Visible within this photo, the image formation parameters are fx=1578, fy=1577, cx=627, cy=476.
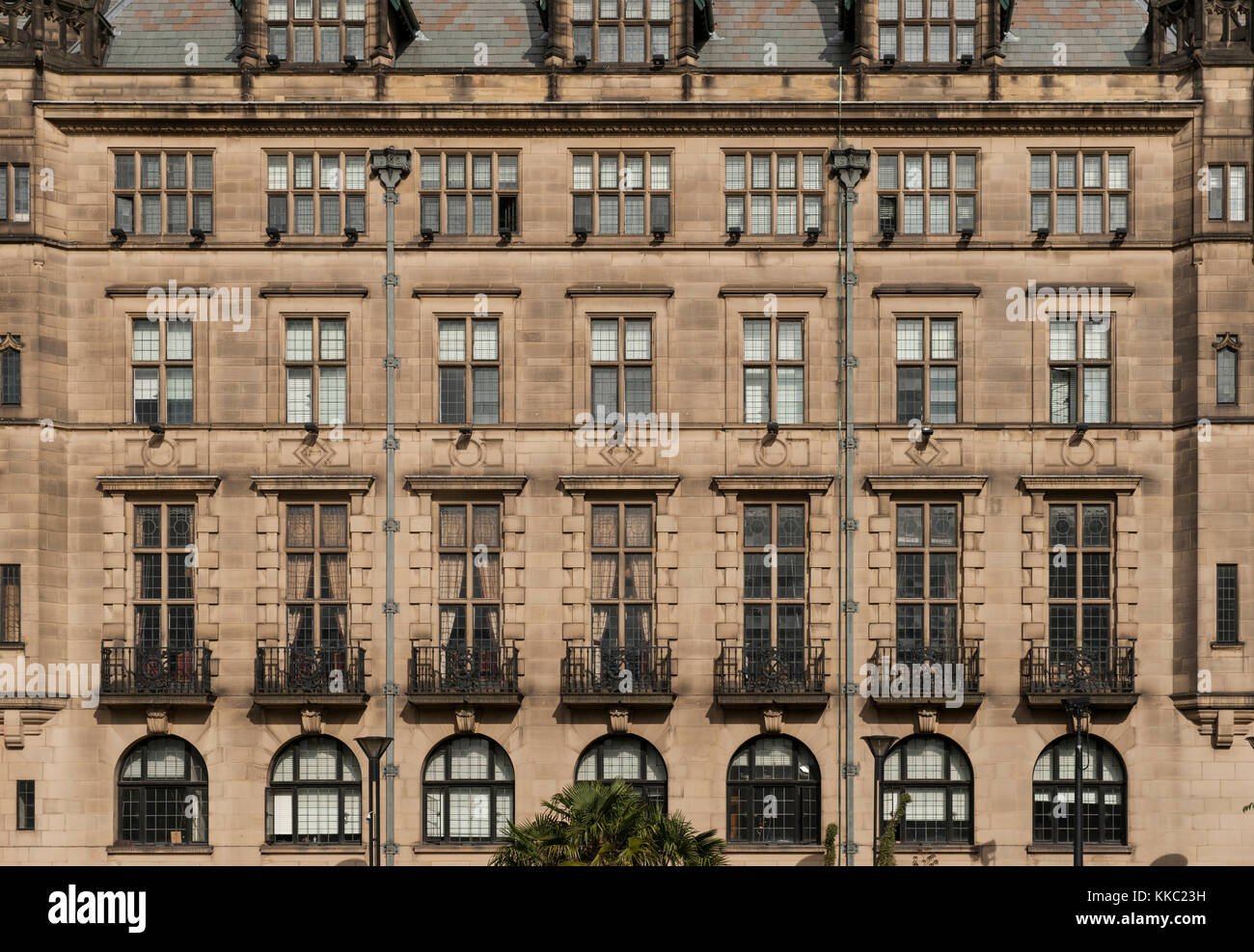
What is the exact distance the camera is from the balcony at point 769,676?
3406 cm

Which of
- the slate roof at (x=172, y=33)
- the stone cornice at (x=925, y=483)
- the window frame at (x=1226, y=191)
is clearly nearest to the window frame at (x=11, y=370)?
the slate roof at (x=172, y=33)

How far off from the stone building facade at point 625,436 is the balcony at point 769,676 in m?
0.11

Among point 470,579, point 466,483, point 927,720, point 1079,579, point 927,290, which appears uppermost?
point 927,290

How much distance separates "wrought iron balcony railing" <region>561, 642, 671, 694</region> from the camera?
113 ft

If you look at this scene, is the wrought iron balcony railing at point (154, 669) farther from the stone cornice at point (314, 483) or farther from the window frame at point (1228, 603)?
the window frame at point (1228, 603)

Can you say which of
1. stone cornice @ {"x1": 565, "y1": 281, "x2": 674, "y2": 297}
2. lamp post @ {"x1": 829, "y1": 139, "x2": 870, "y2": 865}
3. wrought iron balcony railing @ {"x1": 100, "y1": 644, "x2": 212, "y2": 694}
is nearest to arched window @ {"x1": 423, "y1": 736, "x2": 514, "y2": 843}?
wrought iron balcony railing @ {"x1": 100, "y1": 644, "x2": 212, "y2": 694}

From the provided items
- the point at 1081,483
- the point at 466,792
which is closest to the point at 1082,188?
the point at 1081,483

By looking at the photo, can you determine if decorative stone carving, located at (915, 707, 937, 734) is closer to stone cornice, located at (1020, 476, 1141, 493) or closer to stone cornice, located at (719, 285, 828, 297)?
stone cornice, located at (1020, 476, 1141, 493)

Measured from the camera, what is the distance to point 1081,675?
34.3 metres

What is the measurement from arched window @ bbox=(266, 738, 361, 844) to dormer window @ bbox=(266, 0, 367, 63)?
15.6m

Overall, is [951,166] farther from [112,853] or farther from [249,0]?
[112,853]

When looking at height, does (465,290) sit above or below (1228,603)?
above

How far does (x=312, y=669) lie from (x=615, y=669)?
6633mm

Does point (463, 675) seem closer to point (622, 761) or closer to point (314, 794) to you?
point (622, 761)
